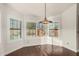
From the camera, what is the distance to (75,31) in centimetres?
226

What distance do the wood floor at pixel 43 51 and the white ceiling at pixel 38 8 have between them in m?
0.65

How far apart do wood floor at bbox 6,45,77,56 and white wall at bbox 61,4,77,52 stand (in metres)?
0.12

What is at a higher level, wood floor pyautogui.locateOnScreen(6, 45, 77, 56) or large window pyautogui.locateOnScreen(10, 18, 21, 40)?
large window pyautogui.locateOnScreen(10, 18, 21, 40)

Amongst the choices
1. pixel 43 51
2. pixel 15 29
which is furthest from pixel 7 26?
pixel 43 51

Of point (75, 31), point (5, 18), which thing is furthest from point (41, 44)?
point (5, 18)

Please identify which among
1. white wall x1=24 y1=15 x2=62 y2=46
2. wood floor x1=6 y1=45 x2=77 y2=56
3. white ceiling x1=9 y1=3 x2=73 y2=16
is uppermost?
white ceiling x1=9 y1=3 x2=73 y2=16

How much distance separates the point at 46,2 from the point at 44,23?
15.8 inches

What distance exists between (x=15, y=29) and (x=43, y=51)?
0.69 meters

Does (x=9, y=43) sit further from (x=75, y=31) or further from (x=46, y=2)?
(x=75, y=31)

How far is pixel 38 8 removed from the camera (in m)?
2.26

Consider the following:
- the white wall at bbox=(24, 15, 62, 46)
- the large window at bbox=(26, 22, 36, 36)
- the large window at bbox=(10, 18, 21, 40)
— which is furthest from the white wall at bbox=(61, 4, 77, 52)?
the large window at bbox=(10, 18, 21, 40)

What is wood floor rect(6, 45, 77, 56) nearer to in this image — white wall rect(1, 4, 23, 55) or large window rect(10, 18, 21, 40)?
white wall rect(1, 4, 23, 55)

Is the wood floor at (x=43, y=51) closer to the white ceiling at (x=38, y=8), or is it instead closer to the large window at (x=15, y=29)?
the large window at (x=15, y=29)

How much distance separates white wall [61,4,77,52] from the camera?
2246 millimetres
